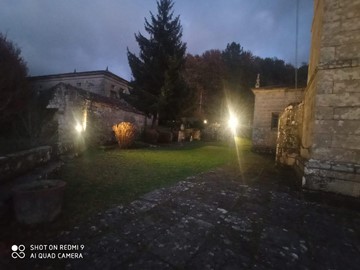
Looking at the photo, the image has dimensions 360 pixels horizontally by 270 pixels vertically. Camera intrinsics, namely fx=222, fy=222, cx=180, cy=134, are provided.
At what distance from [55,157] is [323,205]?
7427 mm

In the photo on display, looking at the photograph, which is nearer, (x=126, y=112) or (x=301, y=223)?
(x=301, y=223)

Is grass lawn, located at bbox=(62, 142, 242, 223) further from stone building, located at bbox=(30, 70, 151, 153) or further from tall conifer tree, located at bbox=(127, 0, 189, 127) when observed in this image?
tall conifer tree, located at bbox=(127, 0, 189, 127)

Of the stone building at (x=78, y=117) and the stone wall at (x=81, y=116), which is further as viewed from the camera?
the stone wall at (x=81, y=116)

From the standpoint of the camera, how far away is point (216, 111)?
35.9 metres

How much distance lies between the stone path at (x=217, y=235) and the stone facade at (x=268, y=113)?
1097 centimetres

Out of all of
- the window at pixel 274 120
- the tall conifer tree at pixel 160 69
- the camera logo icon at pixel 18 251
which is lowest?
the camera logo icon at pixel 18 251

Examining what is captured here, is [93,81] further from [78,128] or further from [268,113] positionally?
[268,113]

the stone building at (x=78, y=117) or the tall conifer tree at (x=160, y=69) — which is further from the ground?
the tall conifer tree at (x=160, y=69)

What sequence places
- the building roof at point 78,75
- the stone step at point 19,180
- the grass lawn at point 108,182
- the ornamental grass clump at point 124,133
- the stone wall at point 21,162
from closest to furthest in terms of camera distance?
the stone step at point 19,180, the grass lawn at point 108,182, the stone wall at point 21,162, the ornamental grass clump at point 124,133, the building roof at point 78,75

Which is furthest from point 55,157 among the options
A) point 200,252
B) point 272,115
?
point 272,115

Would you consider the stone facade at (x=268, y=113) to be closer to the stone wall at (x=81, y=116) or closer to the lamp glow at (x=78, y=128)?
the stone wall at (x=81, y=116)

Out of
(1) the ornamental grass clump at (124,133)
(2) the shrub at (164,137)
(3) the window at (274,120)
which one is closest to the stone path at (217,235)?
(1) the ornamental grass clump at (124,133)

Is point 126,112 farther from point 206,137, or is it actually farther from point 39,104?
point 206,137

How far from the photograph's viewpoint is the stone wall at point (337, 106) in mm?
4977
